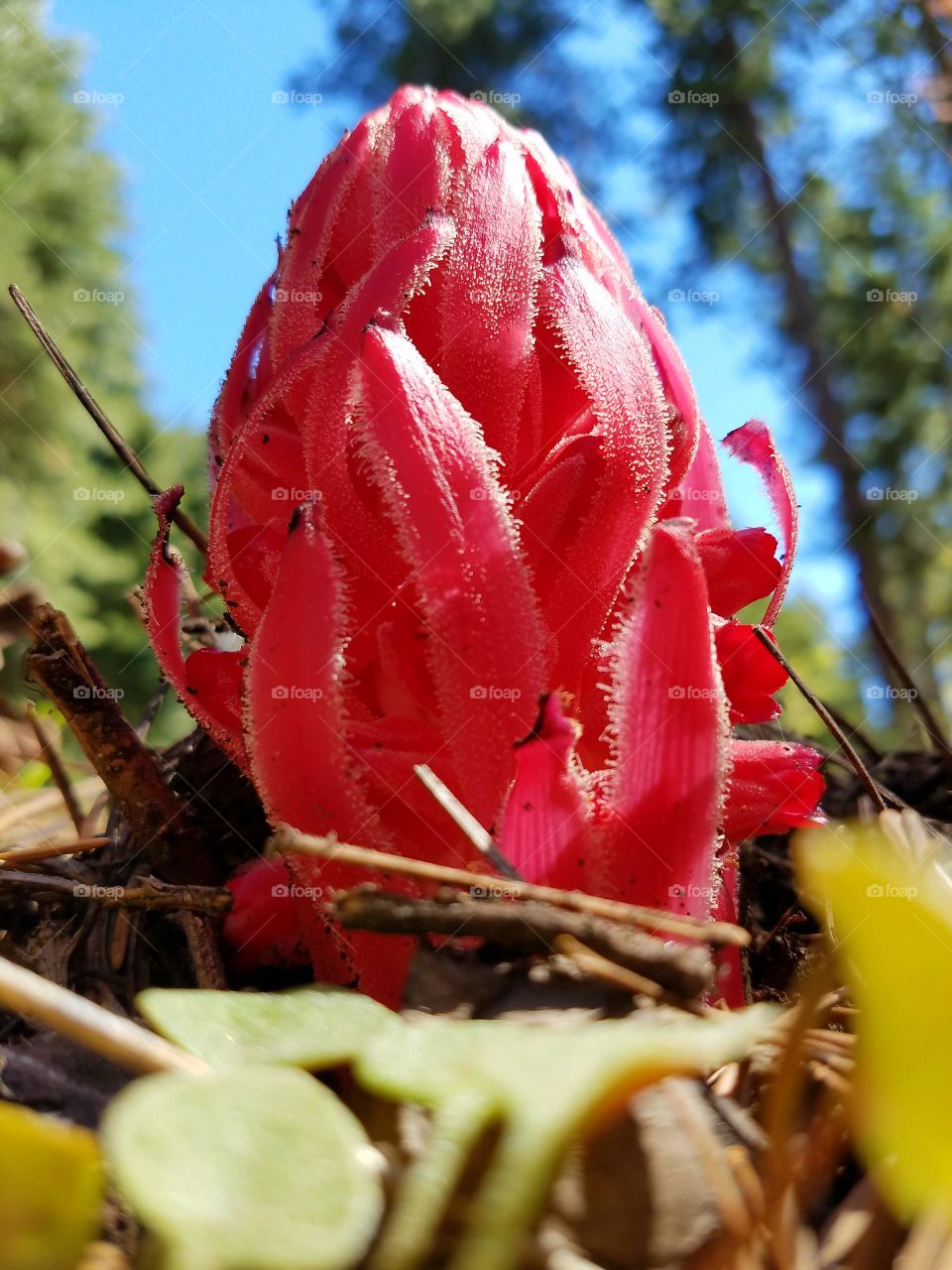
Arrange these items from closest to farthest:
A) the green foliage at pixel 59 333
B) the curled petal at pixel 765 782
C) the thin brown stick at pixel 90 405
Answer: the curled petal at pixel 765 782 → the thin brown stick at pixel 90 405 → the green foliage at pixel 59 333

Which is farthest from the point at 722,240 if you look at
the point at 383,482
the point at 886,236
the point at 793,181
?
the point at 383,482

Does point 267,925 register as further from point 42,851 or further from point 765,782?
point 765,782

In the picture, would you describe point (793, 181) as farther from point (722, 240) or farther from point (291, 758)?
point (291, 758)

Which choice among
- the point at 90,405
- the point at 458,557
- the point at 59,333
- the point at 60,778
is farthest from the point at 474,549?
the point at 59,333

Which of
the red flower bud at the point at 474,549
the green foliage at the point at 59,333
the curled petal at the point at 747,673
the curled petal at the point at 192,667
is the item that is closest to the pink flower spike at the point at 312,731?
the red flower bud at the point at 474,549

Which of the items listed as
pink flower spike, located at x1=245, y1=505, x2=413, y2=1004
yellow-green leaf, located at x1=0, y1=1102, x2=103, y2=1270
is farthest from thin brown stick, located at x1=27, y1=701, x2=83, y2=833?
yellow-green leaf, located at x1=0, y1=1102, x2=103, y2=1270

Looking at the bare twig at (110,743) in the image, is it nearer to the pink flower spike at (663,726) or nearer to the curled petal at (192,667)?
the curled petal at (192,667)

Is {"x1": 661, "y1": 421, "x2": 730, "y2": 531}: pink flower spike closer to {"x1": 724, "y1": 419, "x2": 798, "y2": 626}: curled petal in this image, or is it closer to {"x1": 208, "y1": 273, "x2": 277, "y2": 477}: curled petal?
{"x1": 724, "y1": 419, "x2": 798, "y2": 626}: curled petal
